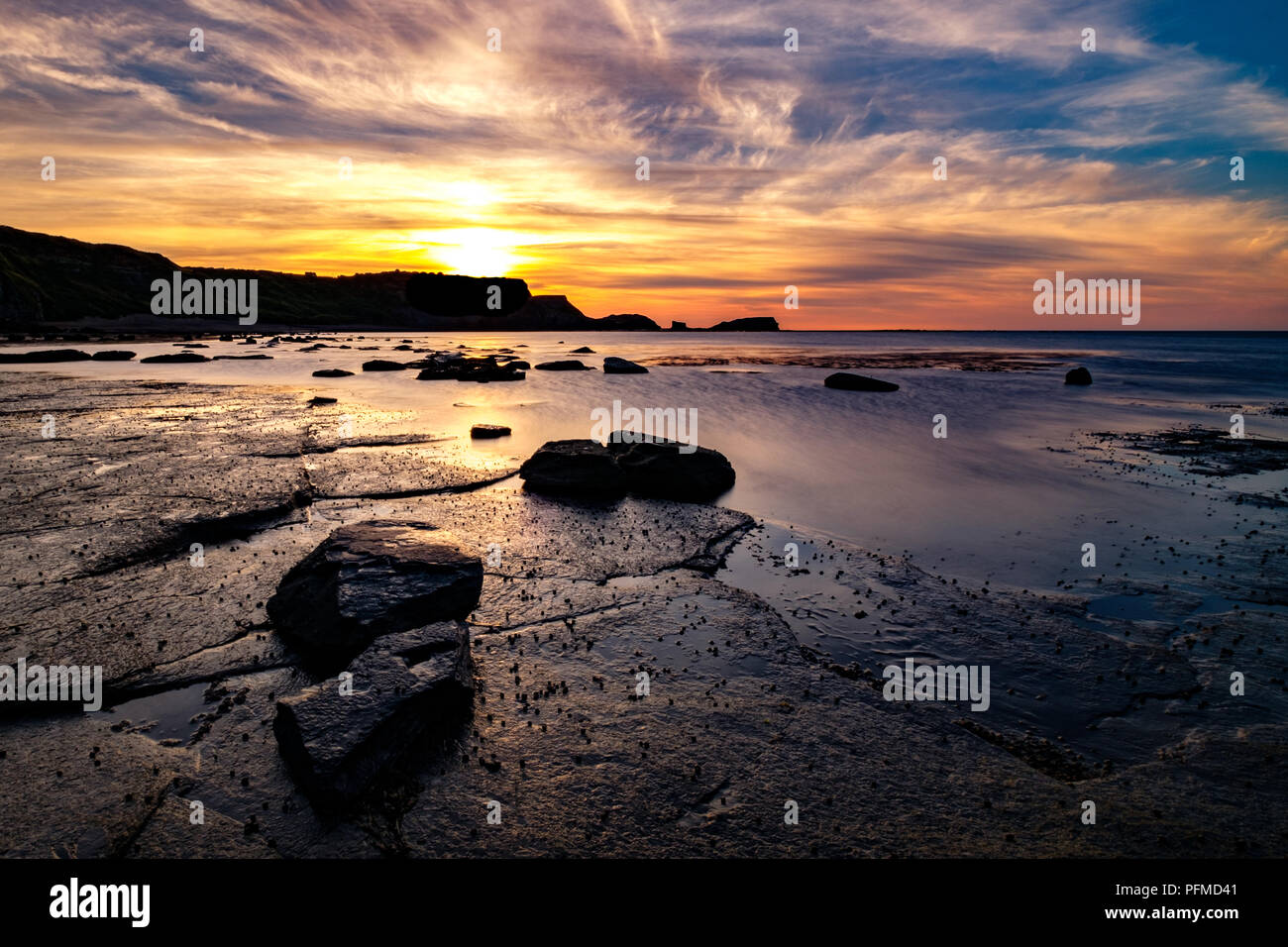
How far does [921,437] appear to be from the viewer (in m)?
31.8

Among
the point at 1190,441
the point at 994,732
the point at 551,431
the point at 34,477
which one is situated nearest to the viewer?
the point at 994,732

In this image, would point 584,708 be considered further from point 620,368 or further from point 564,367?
point 564,367

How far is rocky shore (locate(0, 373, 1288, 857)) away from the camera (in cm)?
621

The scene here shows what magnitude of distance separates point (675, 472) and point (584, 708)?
12110 mm

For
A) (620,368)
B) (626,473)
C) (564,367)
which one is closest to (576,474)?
(626,473)

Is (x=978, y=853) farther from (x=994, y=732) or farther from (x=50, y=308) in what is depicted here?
(x=50, y=308)

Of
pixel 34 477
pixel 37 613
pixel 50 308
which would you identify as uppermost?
pixel 50 308

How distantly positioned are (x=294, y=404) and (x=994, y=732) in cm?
4002

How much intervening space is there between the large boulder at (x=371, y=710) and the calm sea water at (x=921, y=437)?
423 inches

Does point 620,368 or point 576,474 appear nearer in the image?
point 576,474

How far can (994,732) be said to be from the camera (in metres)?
7.86

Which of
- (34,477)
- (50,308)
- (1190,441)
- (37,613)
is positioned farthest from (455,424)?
(50,308)
